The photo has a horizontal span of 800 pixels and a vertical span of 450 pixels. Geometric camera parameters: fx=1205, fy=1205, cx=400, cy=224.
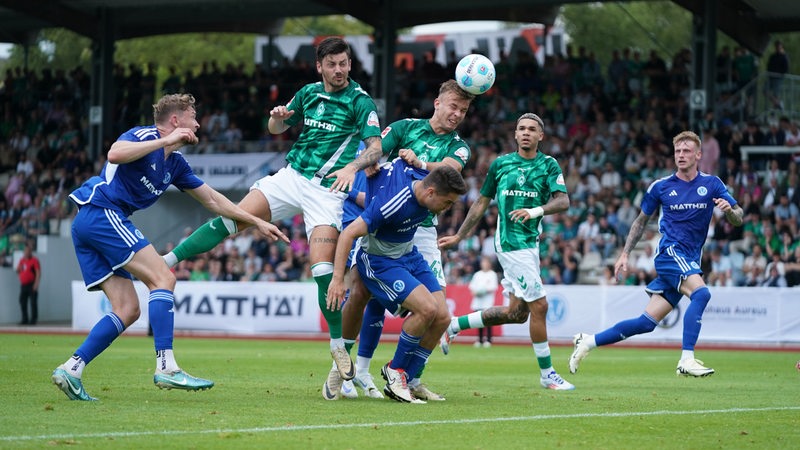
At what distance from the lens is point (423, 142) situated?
10742mm

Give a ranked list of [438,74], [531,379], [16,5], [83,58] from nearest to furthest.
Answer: [531,379] < [16,5] < [438,74] < [83,58]

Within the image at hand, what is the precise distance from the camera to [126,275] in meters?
9.52

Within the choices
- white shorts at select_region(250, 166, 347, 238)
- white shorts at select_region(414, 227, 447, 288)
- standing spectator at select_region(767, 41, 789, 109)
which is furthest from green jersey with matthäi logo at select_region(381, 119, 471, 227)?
standing spectator at select_region(767, 41, 789, 109)

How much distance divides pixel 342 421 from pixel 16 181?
93.2 ft

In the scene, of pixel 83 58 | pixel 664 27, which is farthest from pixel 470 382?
pixel 664 27

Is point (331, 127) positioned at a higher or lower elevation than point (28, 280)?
higher

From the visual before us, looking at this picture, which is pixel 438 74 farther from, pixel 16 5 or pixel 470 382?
pixel 470 382

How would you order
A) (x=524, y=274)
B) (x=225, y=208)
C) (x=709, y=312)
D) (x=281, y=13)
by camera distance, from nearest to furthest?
→ (x=225, y=208), (x=524, y=274), (x=709, y=312), (x=281, y=13)

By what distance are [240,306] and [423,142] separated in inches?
626

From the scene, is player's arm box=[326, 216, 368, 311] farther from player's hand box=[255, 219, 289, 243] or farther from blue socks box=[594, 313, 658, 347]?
blue socks box=[594, 313, 658, 347]

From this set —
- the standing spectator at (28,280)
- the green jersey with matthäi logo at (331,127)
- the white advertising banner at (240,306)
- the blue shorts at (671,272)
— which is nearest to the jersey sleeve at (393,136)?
the green jersey with matthäi logo at (331,127)

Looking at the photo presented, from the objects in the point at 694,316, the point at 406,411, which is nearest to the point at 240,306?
the point at 694,316

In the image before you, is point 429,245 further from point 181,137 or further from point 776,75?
point 776,75

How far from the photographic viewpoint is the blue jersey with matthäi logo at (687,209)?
1279cm
